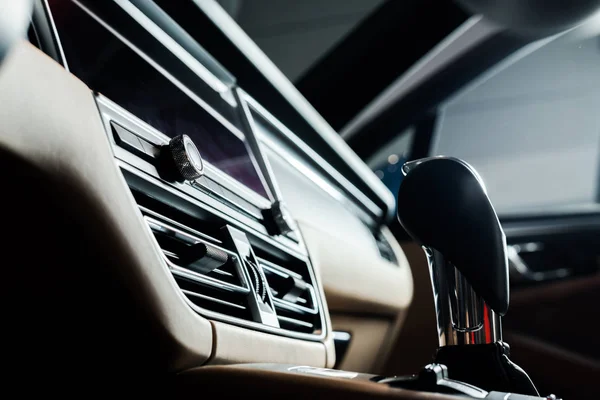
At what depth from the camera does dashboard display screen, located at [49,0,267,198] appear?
22.3 inches

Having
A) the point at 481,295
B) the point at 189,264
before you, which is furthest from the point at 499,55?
the point at 189,264

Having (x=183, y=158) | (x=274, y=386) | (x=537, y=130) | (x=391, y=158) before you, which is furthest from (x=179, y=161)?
(x=537, y=130)

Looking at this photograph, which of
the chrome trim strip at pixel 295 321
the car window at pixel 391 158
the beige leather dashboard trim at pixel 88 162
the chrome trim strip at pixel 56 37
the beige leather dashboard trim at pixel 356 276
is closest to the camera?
the beige leather dashboard trim at pixel 88 162

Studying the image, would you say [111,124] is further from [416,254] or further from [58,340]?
[416,254]

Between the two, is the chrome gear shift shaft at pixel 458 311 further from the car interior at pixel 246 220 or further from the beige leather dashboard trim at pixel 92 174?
the beige leather dashboard trim at pixel 92 174

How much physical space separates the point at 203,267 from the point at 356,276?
0.64 metres

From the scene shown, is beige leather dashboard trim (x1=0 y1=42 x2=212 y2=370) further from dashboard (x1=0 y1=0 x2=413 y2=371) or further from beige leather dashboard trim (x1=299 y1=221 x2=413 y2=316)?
beige leather dashboard trim (x1=299 y1=221 x2=413 y2=316)

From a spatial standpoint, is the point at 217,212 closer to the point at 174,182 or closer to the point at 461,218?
the point at 174,182

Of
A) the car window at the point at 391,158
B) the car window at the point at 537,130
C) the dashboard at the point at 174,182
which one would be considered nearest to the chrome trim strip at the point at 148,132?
the dashboard at the point at 174,182

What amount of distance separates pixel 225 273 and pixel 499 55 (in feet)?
3.97

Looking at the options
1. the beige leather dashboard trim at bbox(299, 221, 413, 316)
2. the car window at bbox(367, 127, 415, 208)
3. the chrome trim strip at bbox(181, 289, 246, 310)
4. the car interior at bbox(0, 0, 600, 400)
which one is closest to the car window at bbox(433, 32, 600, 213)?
the car window at bbox(367, 127, 415, 208)

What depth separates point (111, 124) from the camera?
472 mm

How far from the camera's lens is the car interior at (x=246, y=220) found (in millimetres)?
399

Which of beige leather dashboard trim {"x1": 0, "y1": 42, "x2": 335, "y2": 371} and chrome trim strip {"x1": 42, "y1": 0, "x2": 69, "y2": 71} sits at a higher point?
chrome trim strip {"x1": 42, "y1": 0, "x2": 69, "y2": 71}
